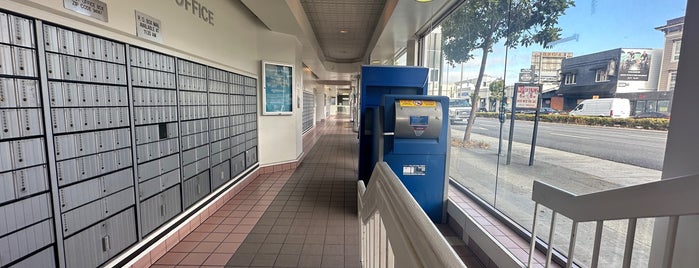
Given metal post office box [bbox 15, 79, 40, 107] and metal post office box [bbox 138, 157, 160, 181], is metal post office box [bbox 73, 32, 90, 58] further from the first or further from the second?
metal post office box [bbox 138, 157, 160, 181]

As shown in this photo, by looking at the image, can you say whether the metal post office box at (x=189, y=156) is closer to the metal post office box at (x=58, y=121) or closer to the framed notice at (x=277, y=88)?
the metal post office box at (x=58, y=121)

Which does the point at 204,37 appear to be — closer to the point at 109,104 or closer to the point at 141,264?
the point at 109,104

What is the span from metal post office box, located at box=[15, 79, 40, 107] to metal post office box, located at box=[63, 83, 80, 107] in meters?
0.15

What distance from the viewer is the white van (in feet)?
4.88

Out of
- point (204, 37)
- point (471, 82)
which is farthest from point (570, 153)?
point (204, 37)

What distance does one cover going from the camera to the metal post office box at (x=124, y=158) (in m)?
1.96

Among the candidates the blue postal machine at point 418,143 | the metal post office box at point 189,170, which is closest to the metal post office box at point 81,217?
the metal post office box at point 189,170

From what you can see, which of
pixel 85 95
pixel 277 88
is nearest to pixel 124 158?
pixel 85 95

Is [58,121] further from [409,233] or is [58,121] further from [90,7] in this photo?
[409,233]

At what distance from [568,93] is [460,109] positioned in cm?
167

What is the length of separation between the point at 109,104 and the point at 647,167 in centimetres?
313

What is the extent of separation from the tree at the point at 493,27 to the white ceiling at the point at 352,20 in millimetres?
386

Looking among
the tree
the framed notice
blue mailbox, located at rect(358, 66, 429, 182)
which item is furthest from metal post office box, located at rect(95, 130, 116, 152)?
the tree

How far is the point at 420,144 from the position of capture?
277cm
